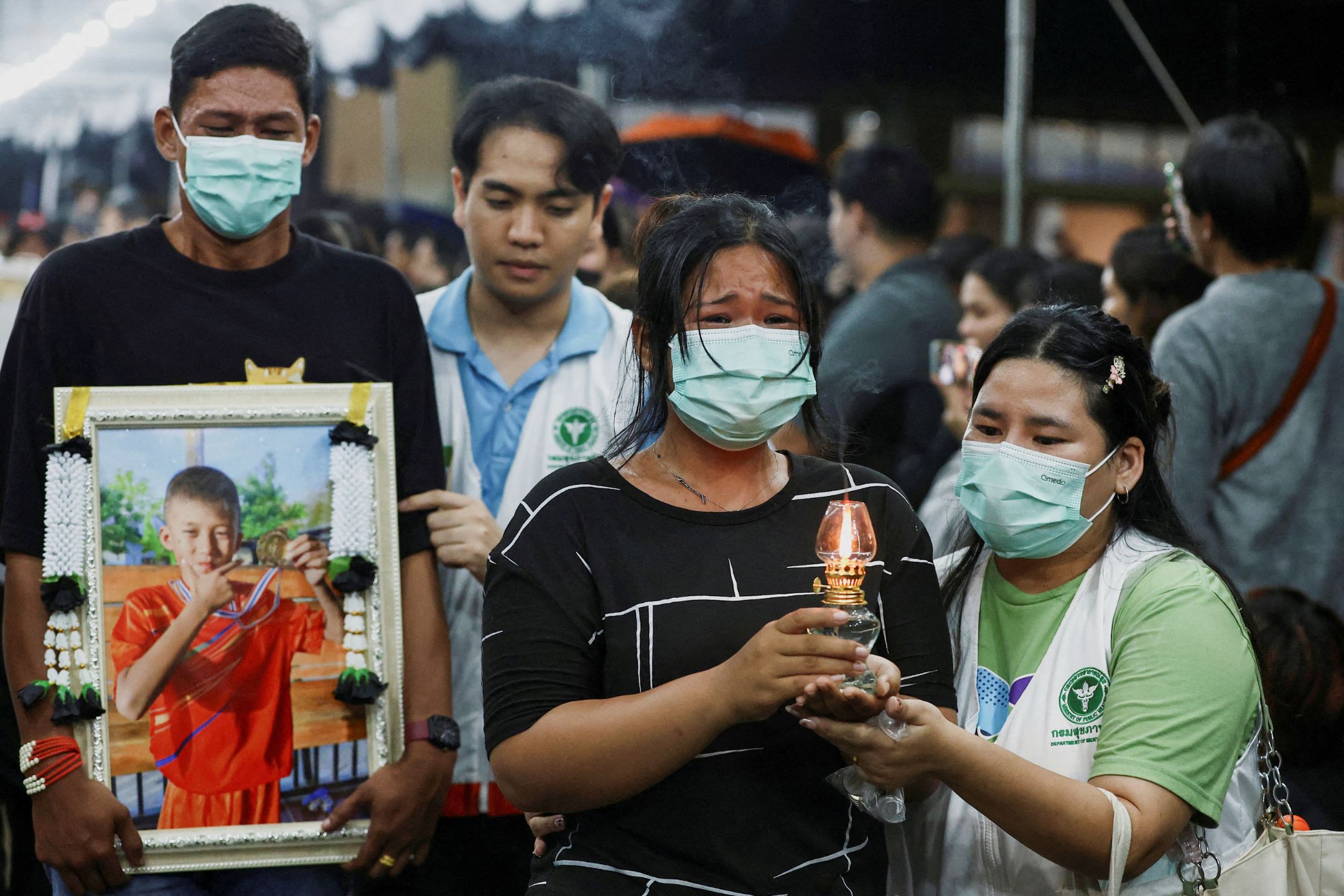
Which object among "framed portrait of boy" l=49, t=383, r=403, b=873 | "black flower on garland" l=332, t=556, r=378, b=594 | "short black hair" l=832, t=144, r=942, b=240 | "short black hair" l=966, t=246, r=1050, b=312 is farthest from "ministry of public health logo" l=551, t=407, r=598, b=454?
"short black hair" l=966, t=246, r=1050, b=312

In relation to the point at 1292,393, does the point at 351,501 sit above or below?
below

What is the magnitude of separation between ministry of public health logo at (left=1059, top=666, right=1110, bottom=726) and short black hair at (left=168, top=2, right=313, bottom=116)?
6.44 ft

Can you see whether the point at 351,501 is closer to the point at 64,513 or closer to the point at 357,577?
the point at 357,577

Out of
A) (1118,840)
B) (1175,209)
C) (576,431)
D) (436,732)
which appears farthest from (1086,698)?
(1175,209)

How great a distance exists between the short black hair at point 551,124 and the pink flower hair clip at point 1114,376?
1.39 meters

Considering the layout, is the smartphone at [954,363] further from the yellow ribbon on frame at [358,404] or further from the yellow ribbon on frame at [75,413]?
the yellow ribbon on frame at [75,413]

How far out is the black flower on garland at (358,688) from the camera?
2.70m

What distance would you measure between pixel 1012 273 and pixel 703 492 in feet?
11.1

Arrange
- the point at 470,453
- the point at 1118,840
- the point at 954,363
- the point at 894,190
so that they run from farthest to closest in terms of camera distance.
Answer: the point at 894,190 → the point at 954,363 → the point at 470,453 → the point at 1118,840

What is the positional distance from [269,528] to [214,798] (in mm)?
543

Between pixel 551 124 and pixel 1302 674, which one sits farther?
pixel 1302 674

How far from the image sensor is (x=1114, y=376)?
2625mm

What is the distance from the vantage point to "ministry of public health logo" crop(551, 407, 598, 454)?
3.26 m

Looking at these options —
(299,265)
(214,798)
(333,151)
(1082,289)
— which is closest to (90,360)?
(299,265)
